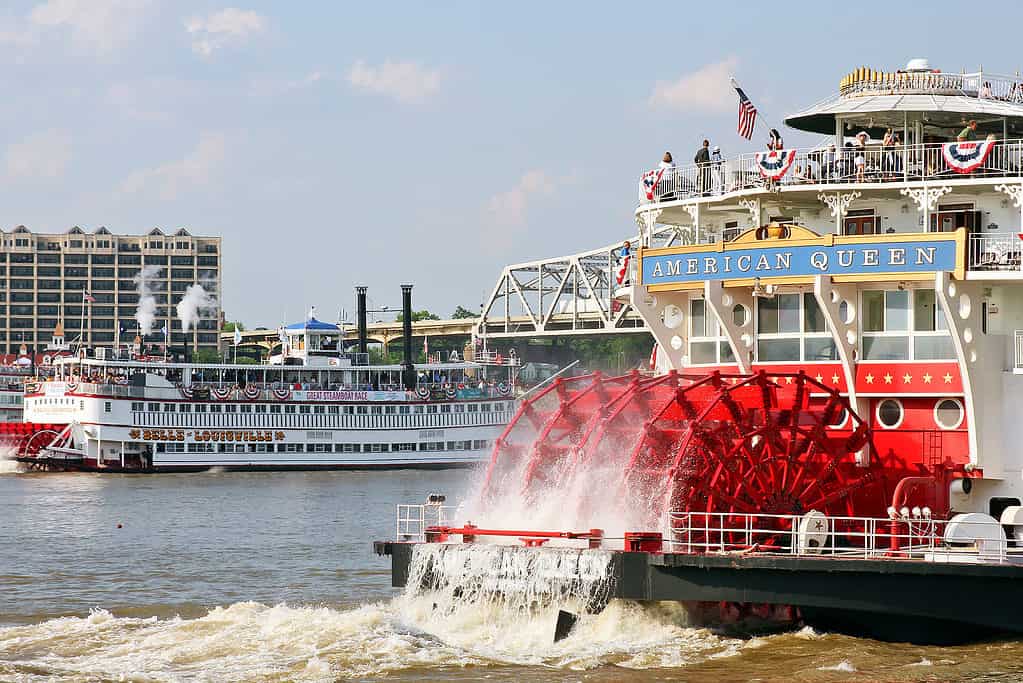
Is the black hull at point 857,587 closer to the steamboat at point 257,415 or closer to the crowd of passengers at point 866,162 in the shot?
the crowd of passengers at point 866,162

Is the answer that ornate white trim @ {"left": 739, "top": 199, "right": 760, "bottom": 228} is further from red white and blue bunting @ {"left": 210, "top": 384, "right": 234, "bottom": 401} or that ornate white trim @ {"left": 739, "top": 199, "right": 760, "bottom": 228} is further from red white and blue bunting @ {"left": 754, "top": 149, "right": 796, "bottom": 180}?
red white and blue bunting @ {"left": 210, "top": 384, "right": 234, "bottom": 401}

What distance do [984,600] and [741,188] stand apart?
6632 mm

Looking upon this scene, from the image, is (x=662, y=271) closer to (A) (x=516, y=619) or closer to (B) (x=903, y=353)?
(B) (x=903, y=353)

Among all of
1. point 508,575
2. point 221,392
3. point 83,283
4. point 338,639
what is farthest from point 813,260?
point 83,283

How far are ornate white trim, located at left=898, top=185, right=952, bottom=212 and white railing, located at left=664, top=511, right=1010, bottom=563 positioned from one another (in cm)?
354

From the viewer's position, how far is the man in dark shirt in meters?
20.2

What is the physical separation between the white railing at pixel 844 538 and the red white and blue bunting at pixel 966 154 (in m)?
3.96

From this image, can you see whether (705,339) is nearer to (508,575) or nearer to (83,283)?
(508,575)

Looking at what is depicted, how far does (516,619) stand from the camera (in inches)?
631

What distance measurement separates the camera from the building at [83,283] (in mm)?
142500

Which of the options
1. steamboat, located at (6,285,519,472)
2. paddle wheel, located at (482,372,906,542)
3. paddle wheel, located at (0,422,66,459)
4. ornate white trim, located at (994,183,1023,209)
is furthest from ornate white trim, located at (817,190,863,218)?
paddle wheel, located at (0,422,66,459)

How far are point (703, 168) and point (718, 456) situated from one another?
164 inches

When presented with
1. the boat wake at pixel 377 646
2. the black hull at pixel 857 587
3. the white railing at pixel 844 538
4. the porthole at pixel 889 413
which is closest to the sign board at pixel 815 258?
the porthole at pixel 889 413

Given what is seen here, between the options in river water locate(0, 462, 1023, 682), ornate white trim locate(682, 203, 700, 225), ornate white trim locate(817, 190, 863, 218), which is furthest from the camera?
ornate white trim locate(682, 203, 700, 225)
